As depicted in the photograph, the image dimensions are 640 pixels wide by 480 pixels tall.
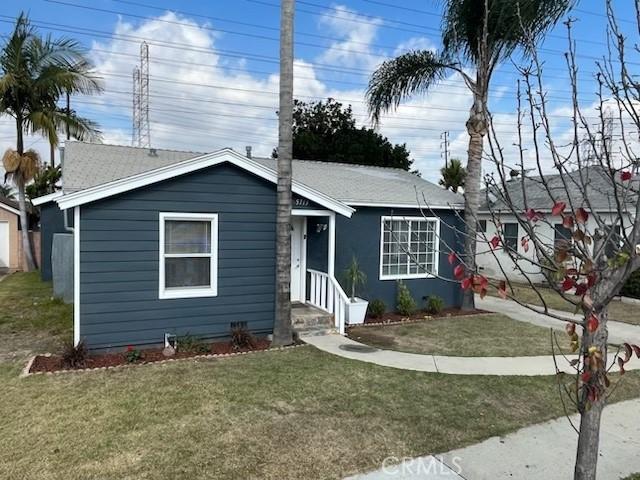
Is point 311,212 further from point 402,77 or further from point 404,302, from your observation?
point 402,77

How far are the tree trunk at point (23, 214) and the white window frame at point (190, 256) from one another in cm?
1240

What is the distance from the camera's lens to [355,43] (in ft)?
60.4

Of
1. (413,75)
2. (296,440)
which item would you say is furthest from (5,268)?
(296,440)

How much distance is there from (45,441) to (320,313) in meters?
5.33

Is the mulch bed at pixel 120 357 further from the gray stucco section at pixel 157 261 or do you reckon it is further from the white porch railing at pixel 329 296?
the white porch railing at pixel 329 296

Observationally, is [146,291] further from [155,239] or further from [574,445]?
[574,445]

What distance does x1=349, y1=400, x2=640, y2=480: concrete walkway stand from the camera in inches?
146

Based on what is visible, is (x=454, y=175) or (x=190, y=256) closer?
(x=190, y=256)

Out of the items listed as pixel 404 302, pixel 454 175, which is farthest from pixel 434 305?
pixel 454 175

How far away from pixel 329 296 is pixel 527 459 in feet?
17.7

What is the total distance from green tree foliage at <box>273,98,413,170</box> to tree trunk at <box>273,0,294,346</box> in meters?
18.8

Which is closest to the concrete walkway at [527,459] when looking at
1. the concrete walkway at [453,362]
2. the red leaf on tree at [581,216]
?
the concrete walkway at [453,362]

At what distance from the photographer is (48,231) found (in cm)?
1645

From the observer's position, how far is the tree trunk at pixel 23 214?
53.8ft
